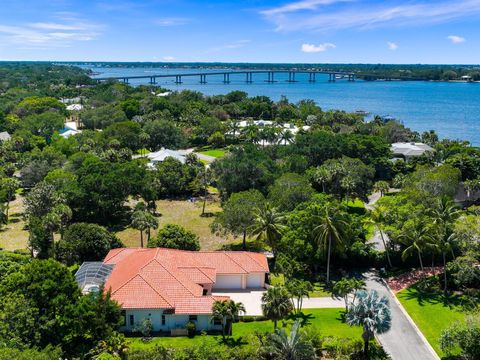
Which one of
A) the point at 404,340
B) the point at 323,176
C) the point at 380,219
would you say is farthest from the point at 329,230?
the point at 323,176

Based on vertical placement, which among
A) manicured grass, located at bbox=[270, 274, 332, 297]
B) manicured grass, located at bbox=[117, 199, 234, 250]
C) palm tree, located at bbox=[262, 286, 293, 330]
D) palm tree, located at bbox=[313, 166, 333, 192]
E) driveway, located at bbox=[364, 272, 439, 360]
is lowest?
manicured grass, located at bbox=[270, 274, 332, 297]

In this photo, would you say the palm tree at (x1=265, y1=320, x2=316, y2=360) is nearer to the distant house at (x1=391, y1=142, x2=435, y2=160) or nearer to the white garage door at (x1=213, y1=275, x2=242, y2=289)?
the white garage door at (x1=213, y1=275, x2=242, y2=289)

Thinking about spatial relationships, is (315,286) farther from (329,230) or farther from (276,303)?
(276,303)

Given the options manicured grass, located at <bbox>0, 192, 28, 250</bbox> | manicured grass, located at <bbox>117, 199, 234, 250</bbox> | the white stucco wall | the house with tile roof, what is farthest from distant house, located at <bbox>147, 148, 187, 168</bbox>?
the white stucco wall

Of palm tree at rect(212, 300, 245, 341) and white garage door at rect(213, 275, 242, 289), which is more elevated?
palm tree at rect(212, 300, 245, 341)

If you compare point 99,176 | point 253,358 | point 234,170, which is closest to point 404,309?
point 253,358

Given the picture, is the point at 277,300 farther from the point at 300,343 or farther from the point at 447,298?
the point at 447,298
